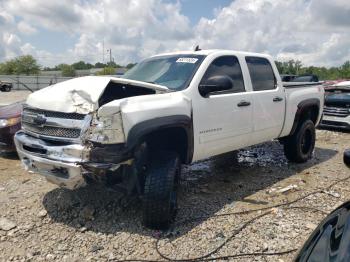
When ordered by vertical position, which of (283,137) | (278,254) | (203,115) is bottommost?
(278,254)

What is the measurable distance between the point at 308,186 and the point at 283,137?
1268 millimetres

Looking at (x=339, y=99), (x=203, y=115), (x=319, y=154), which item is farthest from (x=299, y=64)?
(x=203, y=115)

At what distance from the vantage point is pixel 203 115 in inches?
173

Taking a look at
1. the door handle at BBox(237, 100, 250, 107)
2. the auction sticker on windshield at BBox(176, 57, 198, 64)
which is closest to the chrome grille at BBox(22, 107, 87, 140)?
the auction sticker on windshield at BBox(176, 57, 198, 64)

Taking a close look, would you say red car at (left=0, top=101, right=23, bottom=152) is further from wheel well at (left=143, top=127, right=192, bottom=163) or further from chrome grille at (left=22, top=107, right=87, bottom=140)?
wheel well at (left=143, top=127, right=192, bottom=163)

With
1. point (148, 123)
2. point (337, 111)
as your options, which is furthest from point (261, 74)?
point (337, 111)

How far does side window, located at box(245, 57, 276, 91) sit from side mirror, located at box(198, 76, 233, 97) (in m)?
1.20

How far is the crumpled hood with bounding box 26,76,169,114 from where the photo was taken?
3.63 meters

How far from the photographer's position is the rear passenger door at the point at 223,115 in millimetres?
4402

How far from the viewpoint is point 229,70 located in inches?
201

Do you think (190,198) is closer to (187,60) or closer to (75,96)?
(187,60)

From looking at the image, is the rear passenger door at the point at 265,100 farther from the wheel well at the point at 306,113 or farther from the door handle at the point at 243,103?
the wheel well at the point at 306,113

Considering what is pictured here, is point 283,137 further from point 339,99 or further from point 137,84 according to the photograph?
point 339,99

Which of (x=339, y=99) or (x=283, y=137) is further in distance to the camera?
(x=339, y=99)
